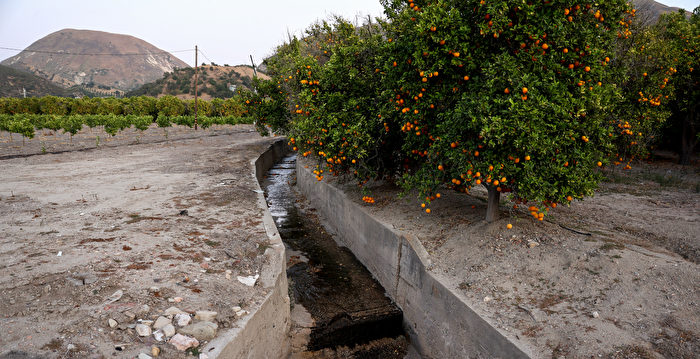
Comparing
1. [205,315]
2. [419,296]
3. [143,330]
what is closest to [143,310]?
[143,330]

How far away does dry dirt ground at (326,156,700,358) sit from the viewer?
14.5 feet

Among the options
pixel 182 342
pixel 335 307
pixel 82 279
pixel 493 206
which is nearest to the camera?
pixel 182 342

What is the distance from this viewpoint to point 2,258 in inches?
232

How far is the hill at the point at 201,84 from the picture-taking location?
85.6 m

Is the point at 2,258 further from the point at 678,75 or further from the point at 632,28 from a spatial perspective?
the point at 678,75

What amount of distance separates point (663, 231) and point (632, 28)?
26.1 feet

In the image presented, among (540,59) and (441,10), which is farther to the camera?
(441,10)

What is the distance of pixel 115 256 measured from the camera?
6219 millimetres

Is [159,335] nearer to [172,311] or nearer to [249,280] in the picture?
[172,311]

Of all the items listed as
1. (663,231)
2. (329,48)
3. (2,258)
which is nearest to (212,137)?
(329,48)

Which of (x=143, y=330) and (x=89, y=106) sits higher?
(x=89, y=106)

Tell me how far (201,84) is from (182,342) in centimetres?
9688

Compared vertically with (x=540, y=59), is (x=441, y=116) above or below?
below

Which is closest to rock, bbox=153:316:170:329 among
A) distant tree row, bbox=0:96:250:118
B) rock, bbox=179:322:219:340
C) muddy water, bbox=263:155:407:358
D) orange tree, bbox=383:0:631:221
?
rock, bbox=179:322:219:340
